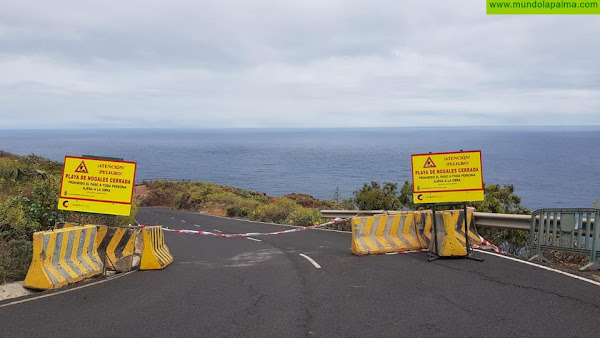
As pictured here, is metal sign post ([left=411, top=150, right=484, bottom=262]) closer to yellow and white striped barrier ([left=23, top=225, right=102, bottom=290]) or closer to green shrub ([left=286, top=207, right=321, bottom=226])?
yellow and white striped barrier ([left=23, top=225, right=102, bottom=290])

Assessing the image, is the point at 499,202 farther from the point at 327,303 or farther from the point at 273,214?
the point at 273,214

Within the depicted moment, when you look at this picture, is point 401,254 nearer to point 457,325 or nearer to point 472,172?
point 472,172

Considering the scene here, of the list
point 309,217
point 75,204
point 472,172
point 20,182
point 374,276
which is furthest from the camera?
point 309,217

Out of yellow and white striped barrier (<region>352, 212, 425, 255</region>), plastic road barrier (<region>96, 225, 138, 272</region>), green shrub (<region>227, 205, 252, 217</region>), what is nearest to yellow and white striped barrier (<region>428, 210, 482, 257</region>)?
yellow and white striped barrier (<region>352, 212, 425, 255</region>)

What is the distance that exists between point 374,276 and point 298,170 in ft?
368

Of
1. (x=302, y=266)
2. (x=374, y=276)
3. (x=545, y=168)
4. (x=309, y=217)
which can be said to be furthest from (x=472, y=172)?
(x=545, y=168)

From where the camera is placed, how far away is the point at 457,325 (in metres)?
6.01

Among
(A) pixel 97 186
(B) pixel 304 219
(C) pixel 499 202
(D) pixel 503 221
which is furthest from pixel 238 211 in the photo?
(D) pixel 503 221

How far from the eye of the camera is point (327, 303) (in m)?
7.10

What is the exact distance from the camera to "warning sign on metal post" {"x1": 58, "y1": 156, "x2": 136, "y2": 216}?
10117 millimetres

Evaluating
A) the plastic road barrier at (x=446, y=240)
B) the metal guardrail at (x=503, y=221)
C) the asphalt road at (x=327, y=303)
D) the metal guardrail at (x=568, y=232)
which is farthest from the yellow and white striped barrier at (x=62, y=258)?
the metal guardrail at (x=503, y=221)

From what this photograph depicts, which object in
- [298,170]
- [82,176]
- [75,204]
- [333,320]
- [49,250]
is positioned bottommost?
[333,320]

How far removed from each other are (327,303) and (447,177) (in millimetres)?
5735

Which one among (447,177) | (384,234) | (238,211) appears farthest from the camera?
(238,211)
